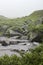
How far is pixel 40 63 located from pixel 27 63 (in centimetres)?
100

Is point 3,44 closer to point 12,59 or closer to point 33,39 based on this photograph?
point 33,39

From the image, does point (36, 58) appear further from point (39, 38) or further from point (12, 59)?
point (39, 38)

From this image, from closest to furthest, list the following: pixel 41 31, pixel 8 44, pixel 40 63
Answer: pixel 40 63, pixel 8 44, pixel 41 31

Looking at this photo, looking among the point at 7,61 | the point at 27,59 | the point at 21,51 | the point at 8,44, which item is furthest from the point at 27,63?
the point at 8,44

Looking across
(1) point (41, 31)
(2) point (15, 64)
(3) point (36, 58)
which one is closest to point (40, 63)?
(3) point (36, 58)

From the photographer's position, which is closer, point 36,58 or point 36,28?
point 36,58

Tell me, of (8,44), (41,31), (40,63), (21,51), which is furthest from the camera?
(41,31)

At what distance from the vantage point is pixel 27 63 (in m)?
15.0

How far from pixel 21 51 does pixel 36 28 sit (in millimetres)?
8089

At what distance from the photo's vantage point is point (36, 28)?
28562mm

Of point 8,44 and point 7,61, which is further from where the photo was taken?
point 8,44

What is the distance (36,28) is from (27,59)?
13.4m

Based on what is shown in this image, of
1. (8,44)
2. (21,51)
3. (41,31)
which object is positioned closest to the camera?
(21,51)

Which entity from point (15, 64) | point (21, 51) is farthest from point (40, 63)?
point (21, 51)
